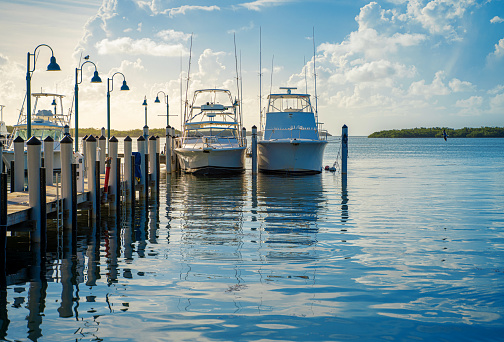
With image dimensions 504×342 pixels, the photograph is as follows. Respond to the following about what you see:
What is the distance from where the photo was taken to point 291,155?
31.2m

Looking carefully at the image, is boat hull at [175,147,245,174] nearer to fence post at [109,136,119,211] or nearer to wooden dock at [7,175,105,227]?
fence post at [109,136,119,211]

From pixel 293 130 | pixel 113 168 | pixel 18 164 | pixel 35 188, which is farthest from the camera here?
pixel 293 130

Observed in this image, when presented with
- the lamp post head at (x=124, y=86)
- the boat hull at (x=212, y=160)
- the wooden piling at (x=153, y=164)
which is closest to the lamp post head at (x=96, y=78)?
the wooden piling at (x=153, y=164)

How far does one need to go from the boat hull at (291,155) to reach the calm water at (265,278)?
13980mm

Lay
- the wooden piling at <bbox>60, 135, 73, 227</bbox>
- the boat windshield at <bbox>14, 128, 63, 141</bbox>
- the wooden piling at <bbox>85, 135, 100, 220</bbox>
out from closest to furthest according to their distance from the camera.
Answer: the wooden piling at <bbox>60, 135, 73, 227</bbox>
the wooden piling at <bbox>85, 135, 100, 220</bbox>
the boat windshield at <bbox>14, 128, 63, 141</bbox>

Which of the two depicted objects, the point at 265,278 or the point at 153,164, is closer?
the point at 265,278

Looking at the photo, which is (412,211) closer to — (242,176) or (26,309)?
(26,309)

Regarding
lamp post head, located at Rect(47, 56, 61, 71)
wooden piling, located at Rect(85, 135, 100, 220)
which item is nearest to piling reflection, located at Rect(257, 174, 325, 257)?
wooden piling, located at Rect(85, 135, 100, 220)

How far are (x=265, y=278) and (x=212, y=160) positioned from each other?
73.1 ft

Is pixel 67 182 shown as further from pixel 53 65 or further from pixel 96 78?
pixel 96 78

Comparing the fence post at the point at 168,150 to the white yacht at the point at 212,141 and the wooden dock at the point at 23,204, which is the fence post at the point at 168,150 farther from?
the wooden dock at the point at 23,204

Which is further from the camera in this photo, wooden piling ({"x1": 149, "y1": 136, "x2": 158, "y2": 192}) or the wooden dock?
wooden piling ({"x1": 149, "y1": 136, "x2": 158, "y2": 192})

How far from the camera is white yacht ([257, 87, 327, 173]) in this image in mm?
31094

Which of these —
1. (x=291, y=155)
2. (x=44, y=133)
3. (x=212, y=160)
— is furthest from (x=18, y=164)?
(x=291, y=155)
